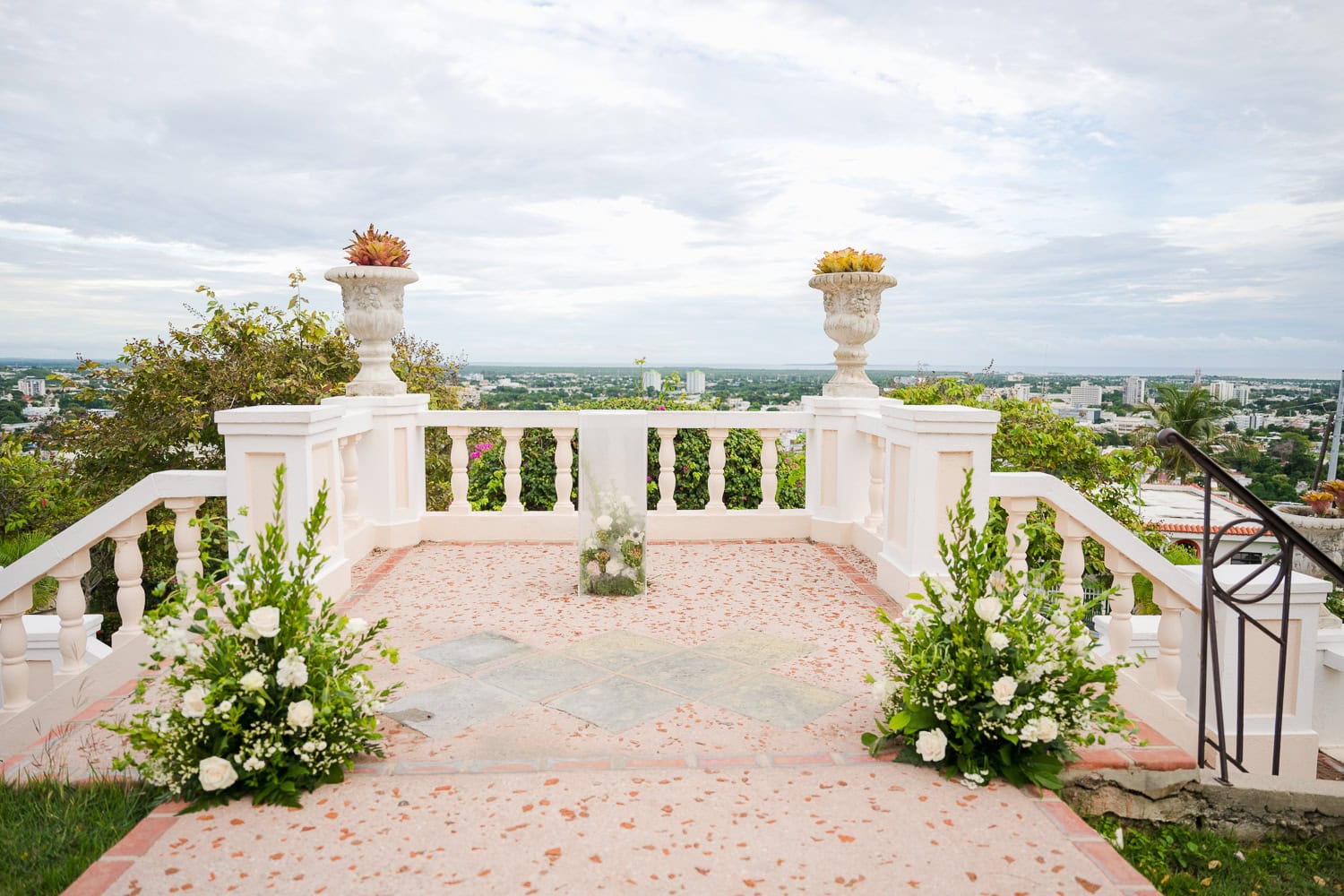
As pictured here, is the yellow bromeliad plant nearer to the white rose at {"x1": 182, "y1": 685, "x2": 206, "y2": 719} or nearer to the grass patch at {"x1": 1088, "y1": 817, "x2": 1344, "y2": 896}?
the grass patch at {"x1": 1088, "y1": 817, "x2": 1344, "y2": 896}

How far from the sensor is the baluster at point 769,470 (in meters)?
6.66

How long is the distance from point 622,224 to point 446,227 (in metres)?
2.30

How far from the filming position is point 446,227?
33.2 ft

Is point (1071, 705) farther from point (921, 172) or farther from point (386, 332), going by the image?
point (921, 172)

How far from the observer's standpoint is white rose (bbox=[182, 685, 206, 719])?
2.53 metres

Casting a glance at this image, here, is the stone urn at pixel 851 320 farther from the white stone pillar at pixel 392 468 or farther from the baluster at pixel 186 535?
the baluster at pixel 186 535

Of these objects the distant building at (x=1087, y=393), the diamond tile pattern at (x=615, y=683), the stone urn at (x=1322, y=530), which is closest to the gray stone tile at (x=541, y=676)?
the diamond tile pattern at (x=615, y=683)

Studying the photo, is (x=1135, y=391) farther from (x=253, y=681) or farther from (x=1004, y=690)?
(x=253, y=681)

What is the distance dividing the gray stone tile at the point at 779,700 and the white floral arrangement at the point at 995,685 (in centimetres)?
42

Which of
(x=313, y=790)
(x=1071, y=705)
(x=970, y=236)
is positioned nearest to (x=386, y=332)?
(x=313, y=790)

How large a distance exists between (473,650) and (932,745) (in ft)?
7.67

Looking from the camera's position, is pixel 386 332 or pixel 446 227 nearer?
pixel 386 332

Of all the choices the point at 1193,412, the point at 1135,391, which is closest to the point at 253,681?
the point at 1135,391

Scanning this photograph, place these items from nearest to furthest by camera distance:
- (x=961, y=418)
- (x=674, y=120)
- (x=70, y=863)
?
(x=70, y=863), (x=961, y=418), (x=674, y=120)
